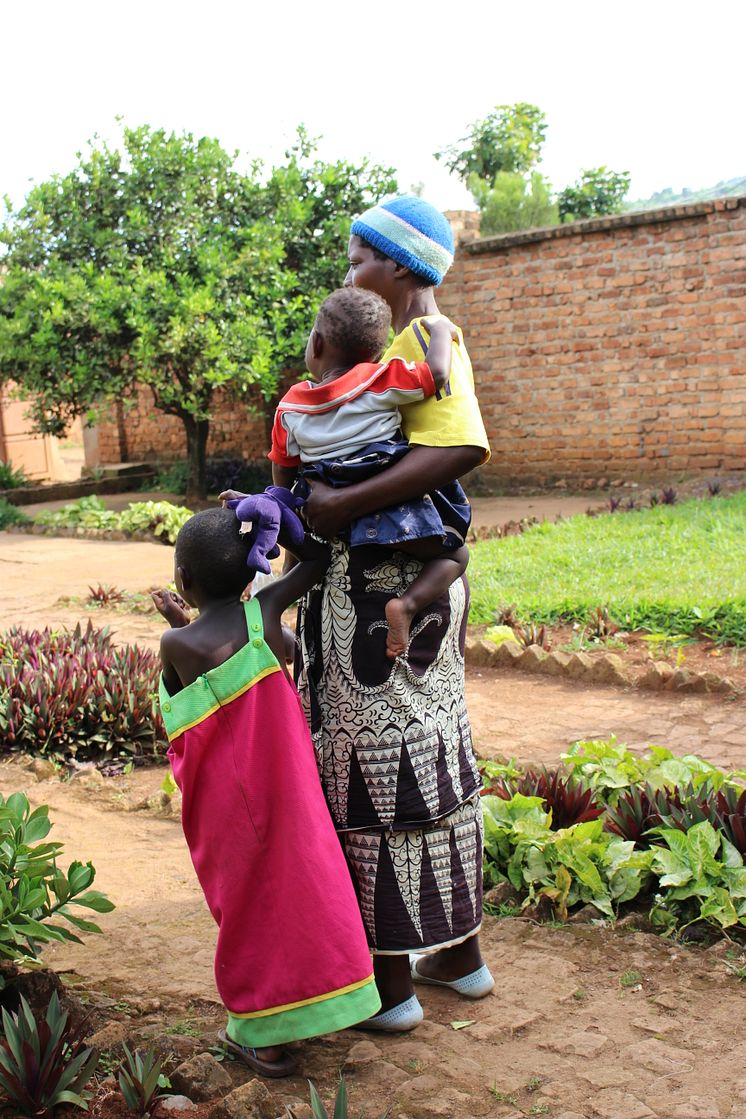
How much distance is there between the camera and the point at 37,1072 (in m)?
2.07

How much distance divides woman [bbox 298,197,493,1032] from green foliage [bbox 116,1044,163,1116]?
63 centimetres

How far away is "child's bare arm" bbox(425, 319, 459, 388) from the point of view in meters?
2.40

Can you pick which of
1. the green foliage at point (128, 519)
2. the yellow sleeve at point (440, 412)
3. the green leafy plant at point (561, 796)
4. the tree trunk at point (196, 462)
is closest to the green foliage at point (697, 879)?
the green leafy plant at point (561, 796)

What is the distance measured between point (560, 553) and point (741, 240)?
5116 millimetres

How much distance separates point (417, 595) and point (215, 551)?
46cm

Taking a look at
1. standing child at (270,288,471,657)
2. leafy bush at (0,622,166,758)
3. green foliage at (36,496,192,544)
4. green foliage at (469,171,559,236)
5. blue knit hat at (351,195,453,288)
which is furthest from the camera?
green foliage at (469,171,559,236)

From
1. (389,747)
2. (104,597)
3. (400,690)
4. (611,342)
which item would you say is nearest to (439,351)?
(400,690)

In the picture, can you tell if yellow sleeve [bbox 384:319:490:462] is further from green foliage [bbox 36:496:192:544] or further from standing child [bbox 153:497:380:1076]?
green foliage [bbox 36:496:192:544]

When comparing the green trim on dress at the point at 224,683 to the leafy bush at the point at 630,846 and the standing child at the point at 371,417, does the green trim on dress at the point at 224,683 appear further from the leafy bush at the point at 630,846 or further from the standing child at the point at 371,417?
the leafy bush at the point at 630,846

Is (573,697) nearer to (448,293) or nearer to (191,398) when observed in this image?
(191,398)

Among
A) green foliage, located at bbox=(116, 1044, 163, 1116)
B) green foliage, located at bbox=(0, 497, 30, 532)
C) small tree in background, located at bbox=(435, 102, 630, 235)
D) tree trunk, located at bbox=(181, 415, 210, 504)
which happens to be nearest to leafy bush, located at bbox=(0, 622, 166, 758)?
green foliage, located at bbox=(116, 1044, 163, 1116)

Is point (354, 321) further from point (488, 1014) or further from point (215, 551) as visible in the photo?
point (488, 1014)

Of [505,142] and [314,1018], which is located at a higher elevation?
[505,142]

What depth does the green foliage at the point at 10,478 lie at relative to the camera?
16.4m
